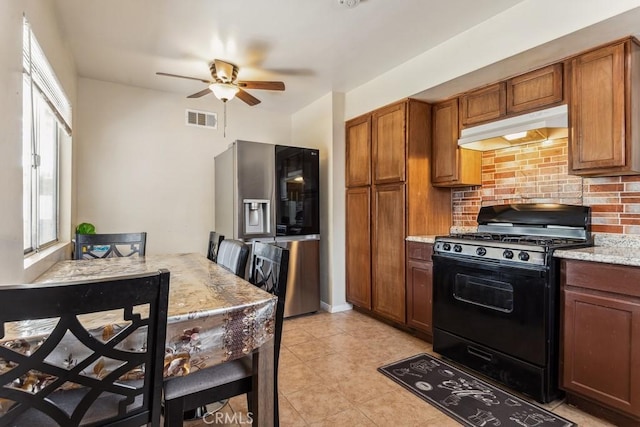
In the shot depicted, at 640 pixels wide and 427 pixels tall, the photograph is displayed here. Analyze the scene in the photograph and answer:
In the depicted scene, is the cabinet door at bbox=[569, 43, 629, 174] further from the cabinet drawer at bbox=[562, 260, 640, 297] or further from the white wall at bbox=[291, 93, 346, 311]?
the white wall at bbox=[291, 93, 346, 311]

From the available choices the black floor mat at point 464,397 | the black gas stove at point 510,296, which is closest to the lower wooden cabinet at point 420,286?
the black gas stove at point 510,296

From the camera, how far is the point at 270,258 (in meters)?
1.75

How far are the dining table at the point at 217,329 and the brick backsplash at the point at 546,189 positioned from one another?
2455 millimetres

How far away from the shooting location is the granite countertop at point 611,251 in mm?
1738

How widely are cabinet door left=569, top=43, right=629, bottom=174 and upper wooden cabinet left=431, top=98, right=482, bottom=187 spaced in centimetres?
87

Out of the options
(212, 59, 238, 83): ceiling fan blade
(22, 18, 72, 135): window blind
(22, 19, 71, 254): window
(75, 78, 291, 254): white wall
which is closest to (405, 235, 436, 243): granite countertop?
(212, 59, 238, 83): ceiling fan blade

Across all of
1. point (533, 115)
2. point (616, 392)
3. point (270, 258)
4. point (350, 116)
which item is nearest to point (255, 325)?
point (270, 258)

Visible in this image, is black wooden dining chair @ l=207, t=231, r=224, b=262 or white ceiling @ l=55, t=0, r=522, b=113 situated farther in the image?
black wooden dining chair @ l=207, t=231, r=224, b=262

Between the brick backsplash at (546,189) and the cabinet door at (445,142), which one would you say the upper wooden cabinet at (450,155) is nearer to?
the cabinet door at (445,142)

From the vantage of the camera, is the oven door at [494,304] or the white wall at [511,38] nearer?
the white wall at [511,38]

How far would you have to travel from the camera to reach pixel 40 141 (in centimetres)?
234

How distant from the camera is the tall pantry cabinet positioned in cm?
314

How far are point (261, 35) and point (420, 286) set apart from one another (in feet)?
8.45

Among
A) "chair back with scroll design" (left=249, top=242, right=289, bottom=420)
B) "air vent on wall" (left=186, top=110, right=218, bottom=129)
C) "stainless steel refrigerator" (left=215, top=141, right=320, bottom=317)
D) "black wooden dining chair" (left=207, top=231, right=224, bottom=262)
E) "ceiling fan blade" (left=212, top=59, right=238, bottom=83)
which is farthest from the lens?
"air vent on wall" (left=186, top=110, right=218, bottom=129)
